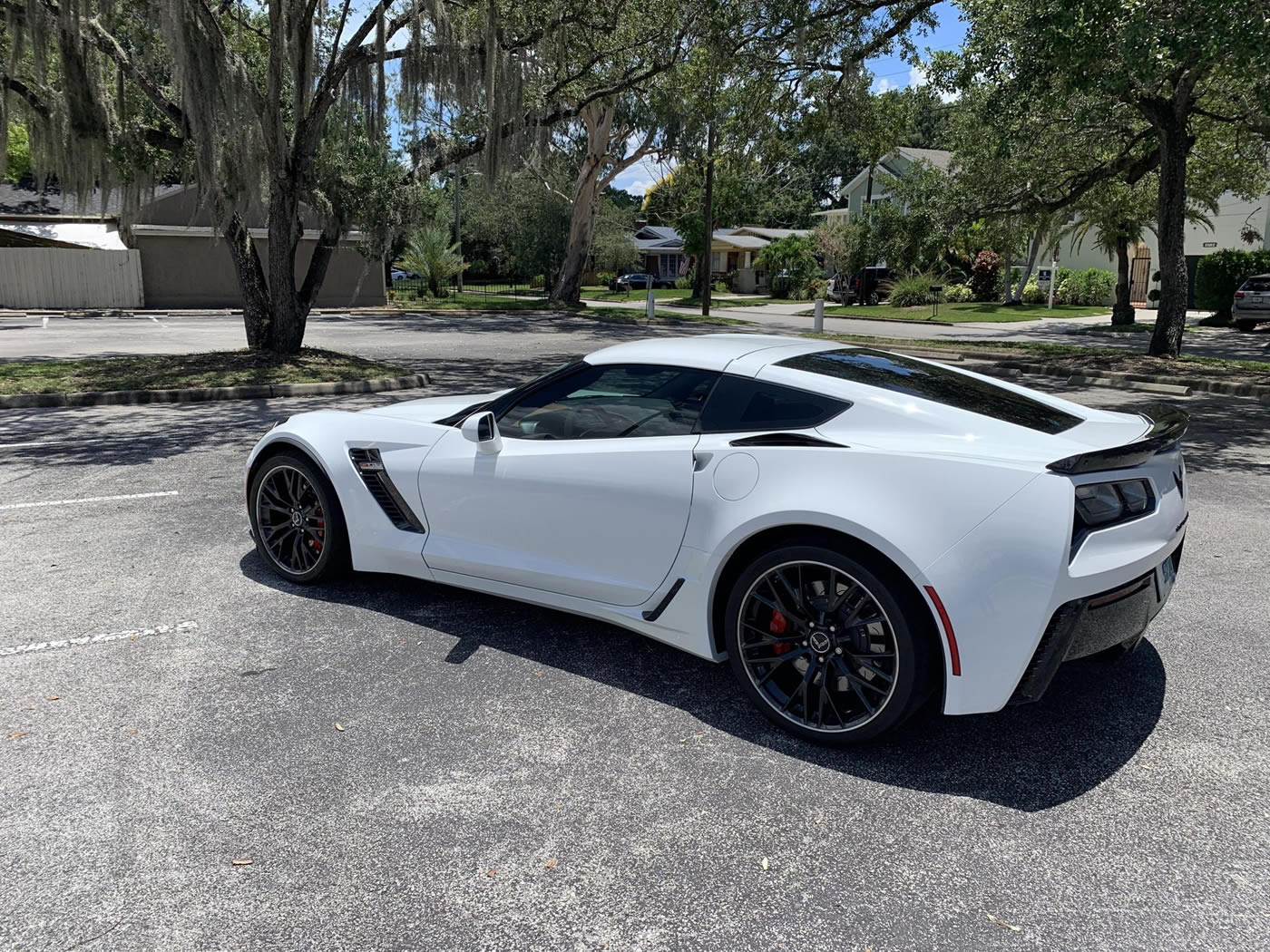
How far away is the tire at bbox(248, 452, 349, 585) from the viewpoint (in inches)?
198

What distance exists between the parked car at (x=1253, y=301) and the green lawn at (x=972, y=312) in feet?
22.0

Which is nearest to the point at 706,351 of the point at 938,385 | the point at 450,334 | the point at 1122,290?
the point at 938,385

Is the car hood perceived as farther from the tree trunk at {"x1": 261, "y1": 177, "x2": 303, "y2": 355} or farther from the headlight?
the tree trunk at {"x1": 261, "y1": 177, "x2": 303, "y2": 355}

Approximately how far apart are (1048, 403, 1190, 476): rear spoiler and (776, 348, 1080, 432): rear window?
0.31 metres

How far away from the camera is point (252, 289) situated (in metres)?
16.1

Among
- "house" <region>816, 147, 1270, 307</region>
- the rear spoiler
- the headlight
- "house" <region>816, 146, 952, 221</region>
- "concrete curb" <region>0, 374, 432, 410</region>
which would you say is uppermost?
"house" <region>816, 146, 952, 221</region>

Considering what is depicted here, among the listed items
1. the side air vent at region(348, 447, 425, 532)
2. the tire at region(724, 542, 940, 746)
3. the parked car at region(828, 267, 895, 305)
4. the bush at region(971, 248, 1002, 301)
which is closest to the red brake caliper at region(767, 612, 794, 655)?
the tire at region(724, 542, 940, 746)

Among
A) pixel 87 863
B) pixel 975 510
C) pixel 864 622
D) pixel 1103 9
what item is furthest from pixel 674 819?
pixel 1103 9

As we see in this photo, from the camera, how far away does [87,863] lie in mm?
2846

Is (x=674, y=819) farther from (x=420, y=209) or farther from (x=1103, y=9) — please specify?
(x=420, y=209)

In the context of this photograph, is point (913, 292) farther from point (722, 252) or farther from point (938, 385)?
point (938, 385)

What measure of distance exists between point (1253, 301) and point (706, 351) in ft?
95.8

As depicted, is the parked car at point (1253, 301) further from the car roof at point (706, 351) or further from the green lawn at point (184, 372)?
the car roof at point (706, 351)

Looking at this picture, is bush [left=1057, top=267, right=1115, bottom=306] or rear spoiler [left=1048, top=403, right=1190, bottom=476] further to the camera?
bush [left=1057, top=267, right=1115, bottom=306]
